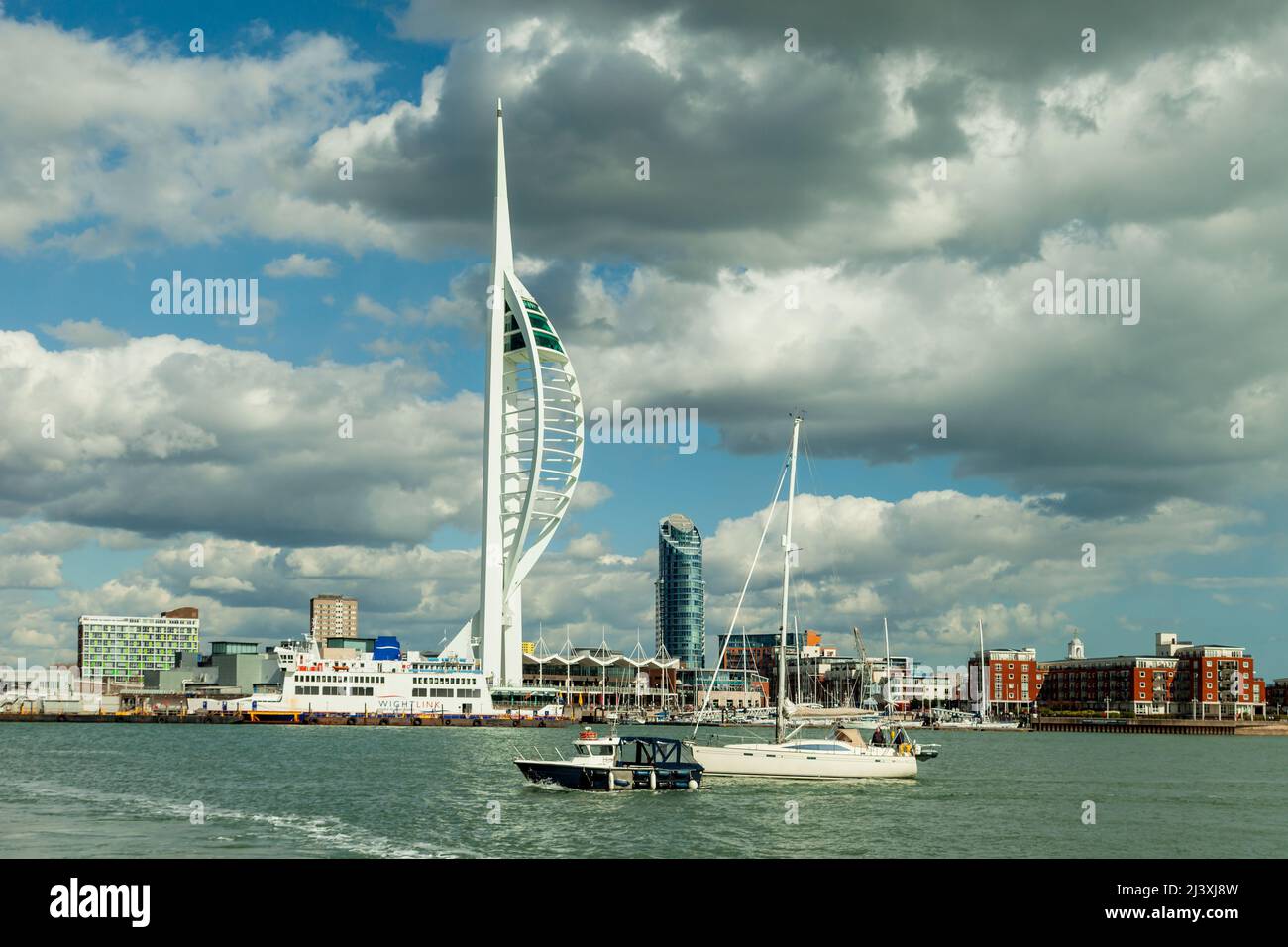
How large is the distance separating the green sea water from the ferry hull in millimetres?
666

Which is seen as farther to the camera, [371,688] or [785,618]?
[371,688]

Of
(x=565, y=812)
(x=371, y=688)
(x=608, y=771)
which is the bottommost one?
(x=371, y=688)

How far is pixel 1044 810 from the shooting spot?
169ft

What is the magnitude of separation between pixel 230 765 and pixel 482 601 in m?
99.4

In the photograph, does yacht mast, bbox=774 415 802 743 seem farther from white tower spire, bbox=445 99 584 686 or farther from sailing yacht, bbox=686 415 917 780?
white tower spire, bbox=445 99 584 686

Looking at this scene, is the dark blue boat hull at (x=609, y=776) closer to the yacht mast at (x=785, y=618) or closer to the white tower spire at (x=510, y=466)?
the yacht mast at (x=785, y=618)

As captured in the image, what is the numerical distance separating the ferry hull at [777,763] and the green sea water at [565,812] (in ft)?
2.19

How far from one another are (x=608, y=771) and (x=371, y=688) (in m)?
102

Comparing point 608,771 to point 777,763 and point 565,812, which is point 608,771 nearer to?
point 565,812

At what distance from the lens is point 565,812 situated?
4569 cm

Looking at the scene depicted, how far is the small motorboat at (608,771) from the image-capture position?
175 feet

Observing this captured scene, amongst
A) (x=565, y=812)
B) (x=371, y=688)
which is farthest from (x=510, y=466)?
(x=565, y=812)

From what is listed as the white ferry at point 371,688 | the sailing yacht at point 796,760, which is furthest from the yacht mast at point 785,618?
the white ferry at point 371,688
